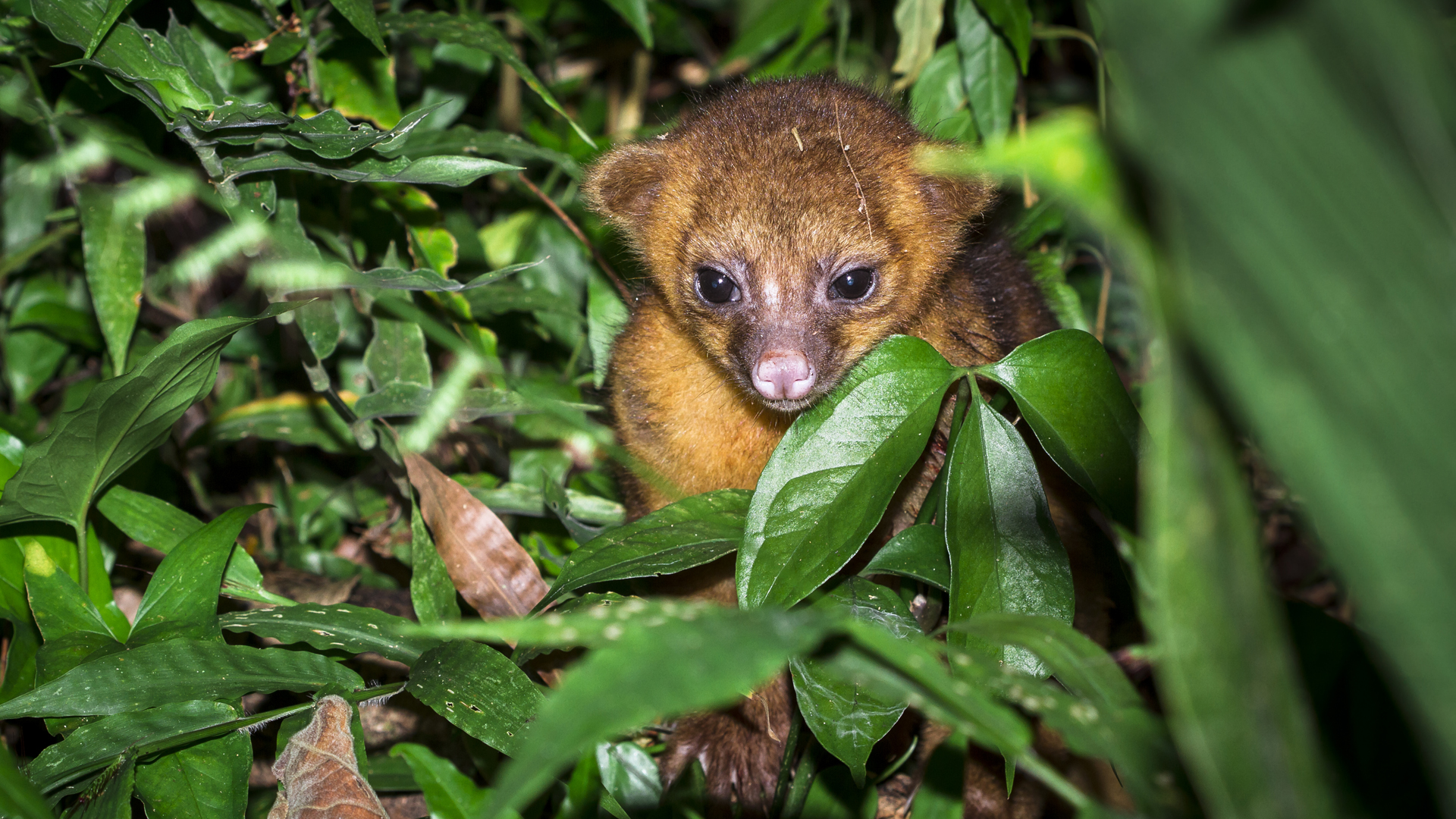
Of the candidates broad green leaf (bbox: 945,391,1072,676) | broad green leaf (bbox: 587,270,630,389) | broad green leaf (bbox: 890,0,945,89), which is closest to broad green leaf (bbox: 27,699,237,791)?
broad green leaf (bbox: 945,391,1072,676)

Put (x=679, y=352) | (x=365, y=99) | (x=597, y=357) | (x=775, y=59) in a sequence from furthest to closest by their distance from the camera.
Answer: (x=775, y=59), (x=597, y=357), (x=365, y=99), (x=679, y=352)

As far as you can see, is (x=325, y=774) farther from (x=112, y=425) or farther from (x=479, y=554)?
(x=112, y=425)

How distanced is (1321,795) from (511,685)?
1489 millimetres

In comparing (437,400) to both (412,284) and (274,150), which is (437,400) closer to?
(412,284)

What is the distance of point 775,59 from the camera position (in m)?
3.83

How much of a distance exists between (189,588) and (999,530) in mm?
1704

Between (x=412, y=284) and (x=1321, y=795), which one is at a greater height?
(x=1321, y=795)

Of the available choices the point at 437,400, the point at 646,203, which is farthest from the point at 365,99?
the point at 437,400

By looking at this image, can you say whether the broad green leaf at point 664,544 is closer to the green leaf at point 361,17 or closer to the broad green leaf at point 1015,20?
the green leaf at point 361,17

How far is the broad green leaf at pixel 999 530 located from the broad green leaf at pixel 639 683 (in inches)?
36.8

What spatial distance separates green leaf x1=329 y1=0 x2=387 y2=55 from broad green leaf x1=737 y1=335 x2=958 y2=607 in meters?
1.40

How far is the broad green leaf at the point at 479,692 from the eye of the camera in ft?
5.99

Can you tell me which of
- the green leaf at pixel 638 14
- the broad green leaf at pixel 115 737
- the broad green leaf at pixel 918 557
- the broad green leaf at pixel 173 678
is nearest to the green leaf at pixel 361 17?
the green leaf at pixel 638 14

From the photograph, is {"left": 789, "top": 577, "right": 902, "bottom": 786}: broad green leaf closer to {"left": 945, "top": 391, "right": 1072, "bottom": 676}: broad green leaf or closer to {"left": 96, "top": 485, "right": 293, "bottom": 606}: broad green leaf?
{"left": 945, "top": 391, "right": 1072, "bottom": 676}: broad green leaf
